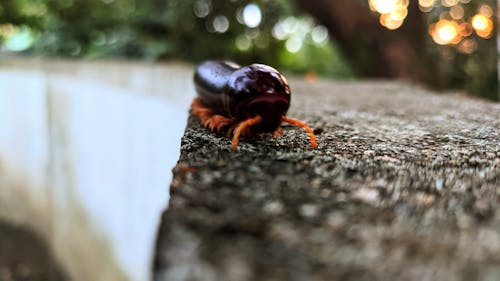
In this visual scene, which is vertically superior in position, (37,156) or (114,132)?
(114,132)

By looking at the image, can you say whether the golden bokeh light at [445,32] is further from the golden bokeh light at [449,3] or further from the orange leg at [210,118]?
the orange leg at [210,118]

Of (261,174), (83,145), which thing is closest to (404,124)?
(261,174)

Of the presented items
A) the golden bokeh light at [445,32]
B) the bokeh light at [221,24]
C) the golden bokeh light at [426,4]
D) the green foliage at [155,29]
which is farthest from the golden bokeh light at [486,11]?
the bokeh light at [221,24]

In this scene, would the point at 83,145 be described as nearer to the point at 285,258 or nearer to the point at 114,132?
the point at 114,132

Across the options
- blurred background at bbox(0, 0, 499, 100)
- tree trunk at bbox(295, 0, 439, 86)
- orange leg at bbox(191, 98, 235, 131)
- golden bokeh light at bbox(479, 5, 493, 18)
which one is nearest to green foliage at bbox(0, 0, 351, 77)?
blurred background at bbox(0, 0, 499, 100)

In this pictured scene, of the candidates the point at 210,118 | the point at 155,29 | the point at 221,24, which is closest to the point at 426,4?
the point at 221,24

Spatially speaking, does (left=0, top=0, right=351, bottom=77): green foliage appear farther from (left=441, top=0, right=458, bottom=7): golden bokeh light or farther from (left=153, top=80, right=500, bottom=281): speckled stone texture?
(left=153, top=80, right=500, bottom=281): speckled stone texture
